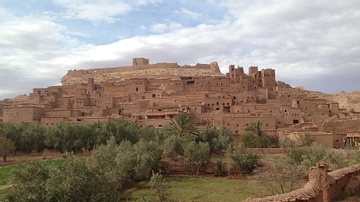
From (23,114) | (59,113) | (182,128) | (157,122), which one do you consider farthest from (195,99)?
(23,114)

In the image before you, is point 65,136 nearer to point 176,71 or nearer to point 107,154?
point 107,154

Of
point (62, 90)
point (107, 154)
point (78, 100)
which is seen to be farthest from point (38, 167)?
point (62, 90)

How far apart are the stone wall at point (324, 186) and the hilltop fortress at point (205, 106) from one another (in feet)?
62.1

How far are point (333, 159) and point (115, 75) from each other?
2177 inches

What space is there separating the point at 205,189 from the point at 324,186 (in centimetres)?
1223

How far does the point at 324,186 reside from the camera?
10844 millimetres

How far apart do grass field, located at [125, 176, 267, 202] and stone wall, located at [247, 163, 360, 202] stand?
6094 mm

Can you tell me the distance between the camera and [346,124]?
114 ft

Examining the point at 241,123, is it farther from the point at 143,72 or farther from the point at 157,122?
the point at 143,72

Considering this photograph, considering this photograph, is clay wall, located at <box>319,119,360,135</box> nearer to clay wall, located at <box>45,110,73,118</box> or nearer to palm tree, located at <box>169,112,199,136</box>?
palm tree, located at <box>169,112,199,136</box>

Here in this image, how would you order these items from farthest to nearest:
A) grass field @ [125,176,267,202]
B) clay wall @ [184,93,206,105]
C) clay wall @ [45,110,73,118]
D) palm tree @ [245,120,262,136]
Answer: clay wall @ [184,93,206,105] < clay wall @ [45,110,73,118] < palm tree @ [245,120,262,136] < grass field @ [125,176,267,202]

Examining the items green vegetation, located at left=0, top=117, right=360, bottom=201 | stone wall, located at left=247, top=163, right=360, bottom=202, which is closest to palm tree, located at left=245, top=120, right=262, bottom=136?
green vegetation, located at left=0, top=117, right=360, bottom=201

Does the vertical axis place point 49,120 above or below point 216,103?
below

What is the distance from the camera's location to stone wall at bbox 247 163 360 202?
8695mm
